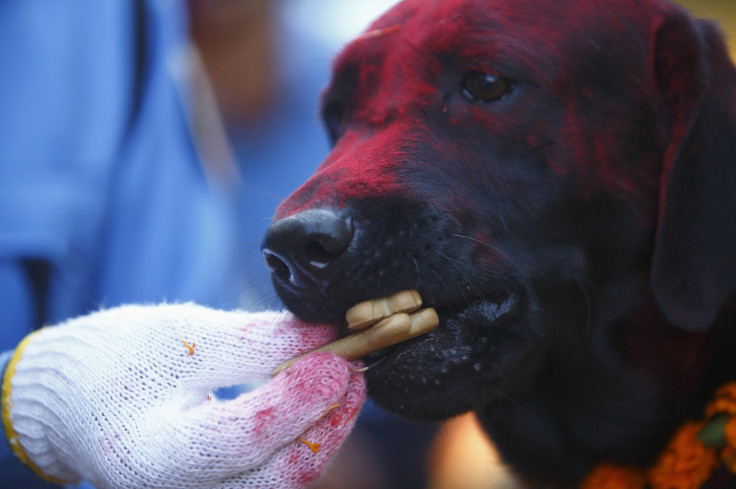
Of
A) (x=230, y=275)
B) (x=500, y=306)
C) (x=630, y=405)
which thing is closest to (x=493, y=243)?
(x=500, y=306)

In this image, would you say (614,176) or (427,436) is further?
(427,436)

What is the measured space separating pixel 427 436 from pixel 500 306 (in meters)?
1.30

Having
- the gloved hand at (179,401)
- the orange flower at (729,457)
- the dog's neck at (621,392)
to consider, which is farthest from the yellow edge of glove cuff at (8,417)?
the orange flower at (729,457)

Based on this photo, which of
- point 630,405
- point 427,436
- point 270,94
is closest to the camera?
point 630,405

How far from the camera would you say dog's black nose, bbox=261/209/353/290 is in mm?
1045

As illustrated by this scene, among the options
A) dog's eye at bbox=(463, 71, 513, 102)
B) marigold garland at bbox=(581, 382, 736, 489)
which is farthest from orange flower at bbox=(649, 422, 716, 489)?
dog's eye at bbox=(463, 71, 513, 102)

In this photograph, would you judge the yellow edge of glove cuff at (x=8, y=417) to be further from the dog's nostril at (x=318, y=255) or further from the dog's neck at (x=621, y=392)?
the dog's neck at (x=621, y=392)

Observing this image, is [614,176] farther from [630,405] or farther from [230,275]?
[230,275]

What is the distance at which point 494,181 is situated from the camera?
4.22 ft

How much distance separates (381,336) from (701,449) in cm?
84

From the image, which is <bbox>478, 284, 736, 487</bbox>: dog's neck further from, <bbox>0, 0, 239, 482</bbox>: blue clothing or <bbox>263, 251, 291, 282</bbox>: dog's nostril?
<bbox>0, 0, 239, 482</bbox>: blue clothing

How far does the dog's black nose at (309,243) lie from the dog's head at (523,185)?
0.01 m

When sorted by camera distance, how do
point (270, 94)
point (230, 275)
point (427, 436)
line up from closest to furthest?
1. point (230, 275)
2. point (427, 436)
3. point (270, 94)

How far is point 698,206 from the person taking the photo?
4.39 ft
